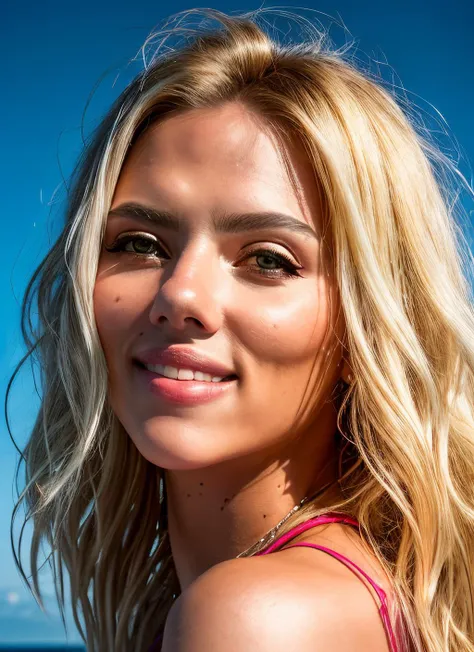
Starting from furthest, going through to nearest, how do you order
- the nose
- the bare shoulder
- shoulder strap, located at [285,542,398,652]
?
the nose
shoulder strap, located at [285,542,398,652]
the bare shoulder

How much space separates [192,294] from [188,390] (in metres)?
0.27

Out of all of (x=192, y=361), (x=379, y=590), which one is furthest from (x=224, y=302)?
(x=379, y=590)

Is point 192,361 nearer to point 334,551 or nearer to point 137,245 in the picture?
point 137,245

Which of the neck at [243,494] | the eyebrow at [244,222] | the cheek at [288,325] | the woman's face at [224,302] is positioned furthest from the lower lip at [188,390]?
the eyebrow at [244,222]

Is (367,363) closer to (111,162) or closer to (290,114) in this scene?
(290,114)

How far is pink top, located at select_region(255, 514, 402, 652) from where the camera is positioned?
6.98 feet

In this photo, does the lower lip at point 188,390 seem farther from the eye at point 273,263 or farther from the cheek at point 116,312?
the eye at point 273,263

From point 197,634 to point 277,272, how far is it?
1.00m

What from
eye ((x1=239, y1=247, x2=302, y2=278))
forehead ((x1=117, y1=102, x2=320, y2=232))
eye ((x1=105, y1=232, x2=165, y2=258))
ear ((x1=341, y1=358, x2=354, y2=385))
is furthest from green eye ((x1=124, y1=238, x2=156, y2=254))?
ear ((x1=341, y1=358, x2=354, y2=385))

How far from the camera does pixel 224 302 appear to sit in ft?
7.70

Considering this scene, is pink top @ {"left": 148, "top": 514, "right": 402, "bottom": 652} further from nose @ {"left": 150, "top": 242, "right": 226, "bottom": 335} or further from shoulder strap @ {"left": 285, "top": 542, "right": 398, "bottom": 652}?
nose @ {"left": 150, "top": 242, "right": 226, "bottom": 335}

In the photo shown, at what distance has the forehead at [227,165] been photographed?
244 cm

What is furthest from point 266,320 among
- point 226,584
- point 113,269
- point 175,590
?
point 175,590

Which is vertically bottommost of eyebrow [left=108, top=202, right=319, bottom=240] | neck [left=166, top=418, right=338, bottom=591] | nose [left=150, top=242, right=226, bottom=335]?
neck [left=166, top=418, right=338, bottom=591]
